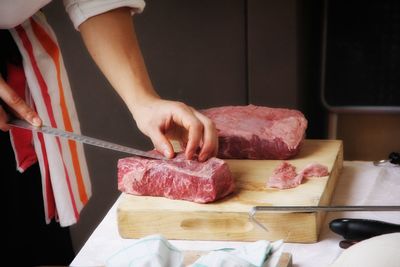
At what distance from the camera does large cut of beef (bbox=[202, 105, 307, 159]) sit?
4.59ft

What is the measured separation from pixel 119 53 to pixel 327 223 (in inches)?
21.9

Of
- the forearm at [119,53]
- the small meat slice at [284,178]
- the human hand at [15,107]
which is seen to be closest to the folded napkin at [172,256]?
the small meat slice at [284,178]

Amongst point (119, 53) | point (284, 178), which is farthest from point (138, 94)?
point (284, 178)

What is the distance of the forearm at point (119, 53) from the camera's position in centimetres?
137

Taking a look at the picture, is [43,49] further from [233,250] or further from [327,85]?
[327,85]

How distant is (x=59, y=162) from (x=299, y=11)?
3.10ft

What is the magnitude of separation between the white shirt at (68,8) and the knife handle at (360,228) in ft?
2.12

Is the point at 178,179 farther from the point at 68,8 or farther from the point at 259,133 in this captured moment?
the point at 68,8

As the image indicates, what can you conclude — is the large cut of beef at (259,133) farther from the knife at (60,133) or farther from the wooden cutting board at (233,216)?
the knife at (60,133)

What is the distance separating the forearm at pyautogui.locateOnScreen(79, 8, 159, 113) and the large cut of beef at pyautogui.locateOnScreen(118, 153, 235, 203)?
0.51ft

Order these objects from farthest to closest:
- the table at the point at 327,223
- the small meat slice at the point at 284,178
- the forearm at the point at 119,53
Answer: the forearm at the point at 119,53
the small meat slice at the point at 284,178
the table at the point at 327,223

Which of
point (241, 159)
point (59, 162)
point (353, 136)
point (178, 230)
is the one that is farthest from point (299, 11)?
point (178, 230)

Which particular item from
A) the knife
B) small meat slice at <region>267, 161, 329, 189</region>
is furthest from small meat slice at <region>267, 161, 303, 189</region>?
the knife

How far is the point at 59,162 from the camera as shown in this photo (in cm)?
150
